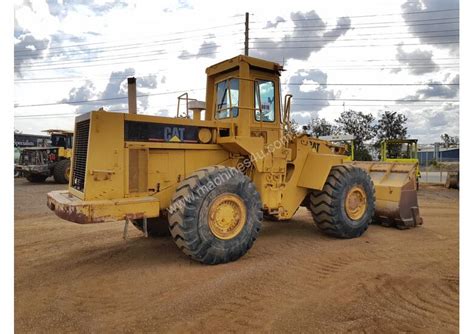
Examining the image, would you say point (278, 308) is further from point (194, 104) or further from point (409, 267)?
point (194, 104)

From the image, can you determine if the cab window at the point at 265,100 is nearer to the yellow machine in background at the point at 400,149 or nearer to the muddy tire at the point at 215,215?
the muddy tire at the point at 215,215

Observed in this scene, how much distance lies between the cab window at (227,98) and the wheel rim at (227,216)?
1.60 metres

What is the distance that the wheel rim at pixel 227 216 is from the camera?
16.9ft

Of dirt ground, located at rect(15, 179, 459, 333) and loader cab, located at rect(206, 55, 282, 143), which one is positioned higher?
loader cab, located at rect(206, 55, 282, 143)

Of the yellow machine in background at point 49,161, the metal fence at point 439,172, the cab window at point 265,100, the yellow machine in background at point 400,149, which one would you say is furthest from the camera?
the metal fence at point 439,172

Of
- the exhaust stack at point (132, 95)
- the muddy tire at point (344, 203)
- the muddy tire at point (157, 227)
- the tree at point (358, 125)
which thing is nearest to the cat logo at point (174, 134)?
the exhaust stack at point (132, 95)

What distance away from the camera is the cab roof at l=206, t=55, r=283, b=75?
6102 millimetres

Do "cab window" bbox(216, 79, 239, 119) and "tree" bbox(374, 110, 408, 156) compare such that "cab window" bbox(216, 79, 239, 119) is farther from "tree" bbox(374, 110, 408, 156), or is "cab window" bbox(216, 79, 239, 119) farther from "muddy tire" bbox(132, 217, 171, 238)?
"tree" bbox(374, 110, 408, 156)

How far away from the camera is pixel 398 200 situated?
779 cm

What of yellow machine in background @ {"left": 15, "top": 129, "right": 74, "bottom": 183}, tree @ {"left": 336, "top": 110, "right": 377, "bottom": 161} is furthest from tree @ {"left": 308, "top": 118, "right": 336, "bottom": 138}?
yellow machine in background @ {"left": 15, "top": 129, "right": 74, "bottom": 183}

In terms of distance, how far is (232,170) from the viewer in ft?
17.7

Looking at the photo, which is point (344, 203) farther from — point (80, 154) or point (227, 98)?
point (80, 154)

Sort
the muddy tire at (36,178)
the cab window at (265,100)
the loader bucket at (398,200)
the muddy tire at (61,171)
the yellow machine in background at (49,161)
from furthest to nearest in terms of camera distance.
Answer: the muddy tire at (36,178)
the yellow machine in background at (49,161)
the muddy tire at (61,171)
the loader bucket at (398,200)
the cab window at (265,100)

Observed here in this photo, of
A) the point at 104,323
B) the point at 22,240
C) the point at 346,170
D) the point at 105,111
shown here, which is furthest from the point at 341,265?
the point at 22,240
